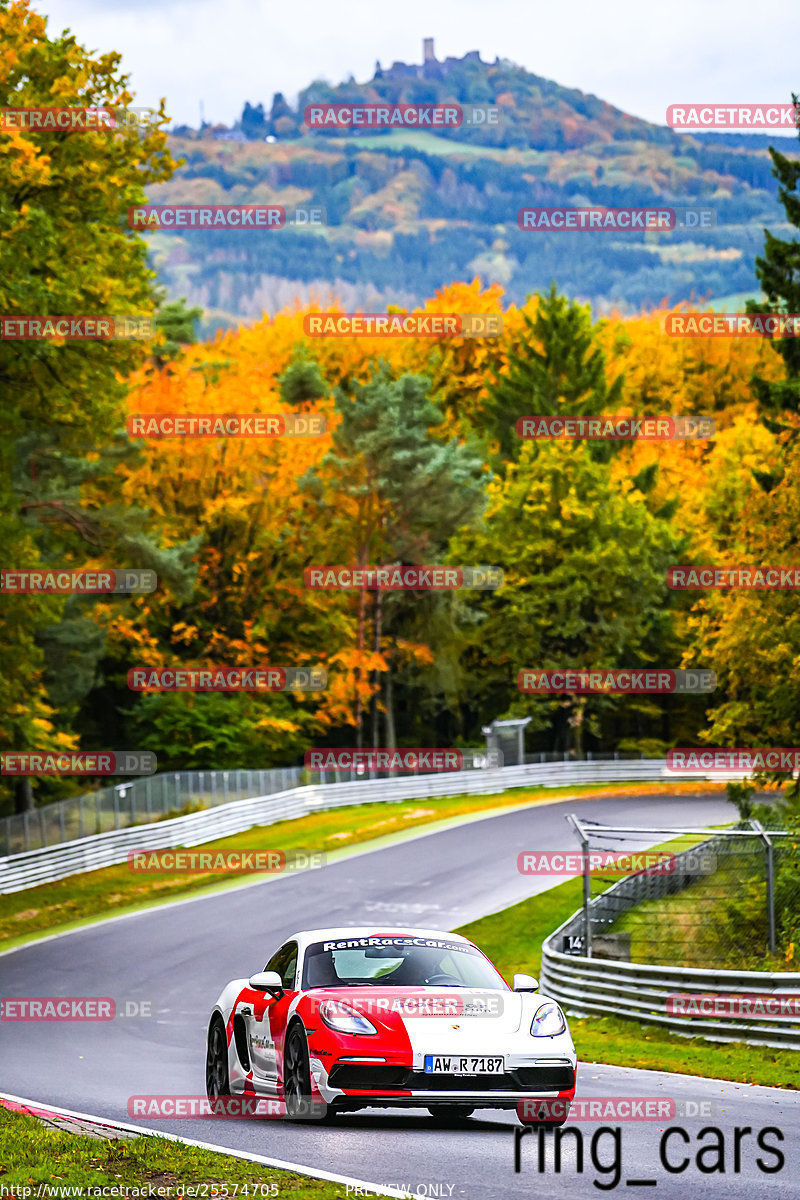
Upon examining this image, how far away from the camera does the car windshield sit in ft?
37.8

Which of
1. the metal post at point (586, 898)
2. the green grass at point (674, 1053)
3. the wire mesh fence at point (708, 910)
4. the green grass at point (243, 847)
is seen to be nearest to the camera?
the green grass at point (674, 1053)

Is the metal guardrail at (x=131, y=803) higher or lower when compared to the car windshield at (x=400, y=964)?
lower

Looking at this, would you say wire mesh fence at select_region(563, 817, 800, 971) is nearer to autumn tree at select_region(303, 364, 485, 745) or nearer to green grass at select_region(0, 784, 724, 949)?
green grass at select_region(0, 784, 724, 949)

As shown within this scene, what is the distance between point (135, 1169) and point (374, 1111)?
14.5 ft

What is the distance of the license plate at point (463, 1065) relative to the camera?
10.4 meters

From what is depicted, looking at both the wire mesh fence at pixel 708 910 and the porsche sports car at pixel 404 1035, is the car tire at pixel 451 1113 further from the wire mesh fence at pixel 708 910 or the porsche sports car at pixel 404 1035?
the wire mesh fence at pixel 708 910

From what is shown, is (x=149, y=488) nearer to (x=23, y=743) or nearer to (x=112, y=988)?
(x=23, y=743)

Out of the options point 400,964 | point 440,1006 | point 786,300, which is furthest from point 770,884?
point 786,300

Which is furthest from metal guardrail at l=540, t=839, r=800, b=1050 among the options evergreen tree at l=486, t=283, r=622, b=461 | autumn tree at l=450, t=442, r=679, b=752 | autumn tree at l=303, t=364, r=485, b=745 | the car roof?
evergreen tree at l=486, t=283, r=622, b=461

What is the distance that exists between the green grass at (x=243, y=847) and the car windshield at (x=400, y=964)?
21189 millimetres

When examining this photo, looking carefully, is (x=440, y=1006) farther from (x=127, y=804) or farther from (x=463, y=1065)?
(x=127, y=804)

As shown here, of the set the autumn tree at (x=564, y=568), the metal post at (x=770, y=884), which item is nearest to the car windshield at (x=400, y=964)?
the metal post at (x=770, y=884)

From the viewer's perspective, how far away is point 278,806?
158 ft

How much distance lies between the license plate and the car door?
135cm
